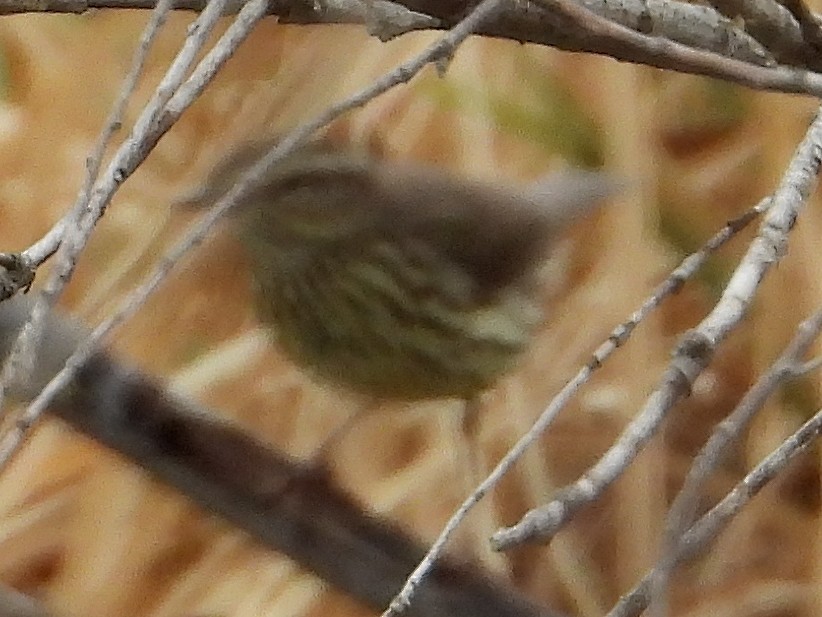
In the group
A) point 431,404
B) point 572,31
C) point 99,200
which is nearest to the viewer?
point 99,200

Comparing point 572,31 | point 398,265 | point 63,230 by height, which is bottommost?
point 63,230

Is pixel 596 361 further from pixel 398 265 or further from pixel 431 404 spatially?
pixel 431 404

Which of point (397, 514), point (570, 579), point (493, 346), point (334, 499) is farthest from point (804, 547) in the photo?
point (334, 499)

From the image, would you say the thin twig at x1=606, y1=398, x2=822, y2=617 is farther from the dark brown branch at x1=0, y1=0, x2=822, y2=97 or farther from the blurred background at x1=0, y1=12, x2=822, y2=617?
the blurred background at x1=0, y1=12, x2=822, y2=617

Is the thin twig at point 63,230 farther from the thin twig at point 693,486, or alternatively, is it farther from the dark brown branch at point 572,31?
the thin twig at point 693,486

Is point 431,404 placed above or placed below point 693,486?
above

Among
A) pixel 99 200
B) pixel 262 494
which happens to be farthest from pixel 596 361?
pixel 262 494
